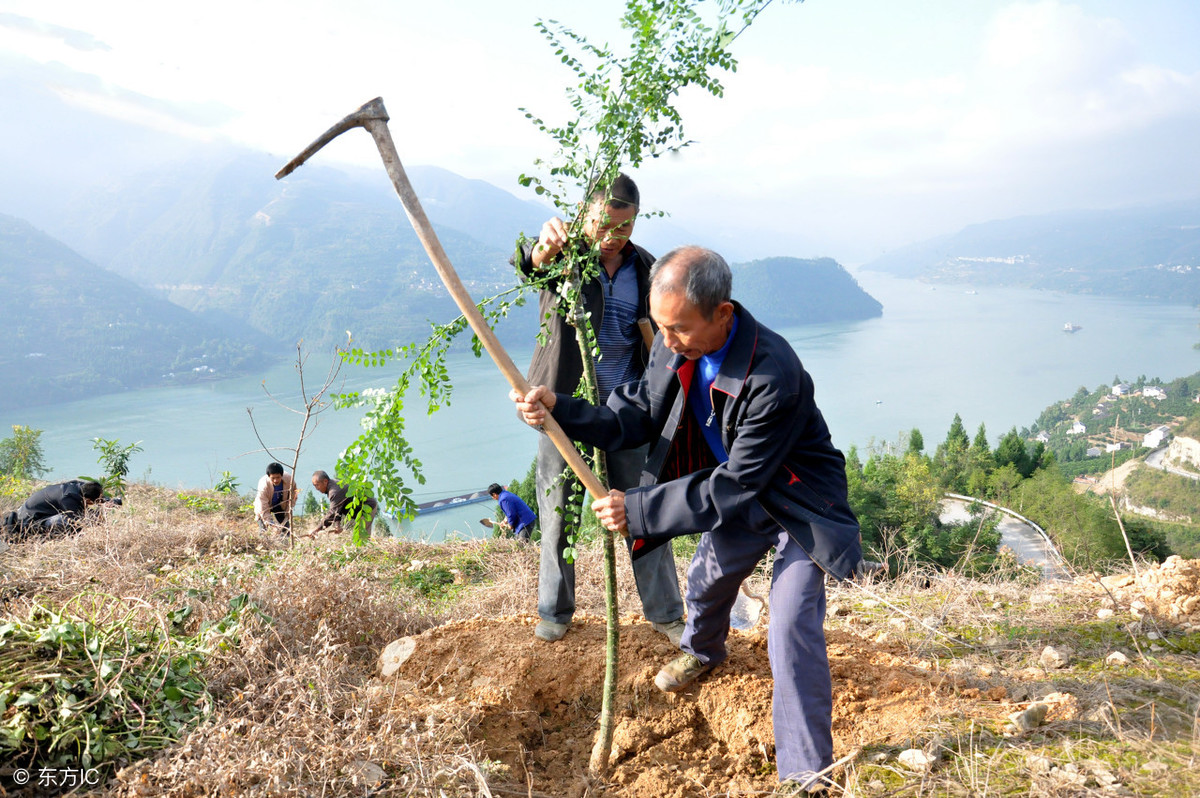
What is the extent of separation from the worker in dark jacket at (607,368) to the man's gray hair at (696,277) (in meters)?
0.45

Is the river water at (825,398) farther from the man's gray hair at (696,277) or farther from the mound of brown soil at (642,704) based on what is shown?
the man's gray hair at (696,277)

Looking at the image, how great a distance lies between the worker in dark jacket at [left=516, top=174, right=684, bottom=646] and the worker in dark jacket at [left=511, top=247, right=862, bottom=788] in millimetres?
313

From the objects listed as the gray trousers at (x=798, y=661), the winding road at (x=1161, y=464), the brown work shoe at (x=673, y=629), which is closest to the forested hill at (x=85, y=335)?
the brown work shoe at (x=673, y=629)

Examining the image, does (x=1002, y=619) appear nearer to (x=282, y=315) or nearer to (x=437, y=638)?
(x=437, y=638)

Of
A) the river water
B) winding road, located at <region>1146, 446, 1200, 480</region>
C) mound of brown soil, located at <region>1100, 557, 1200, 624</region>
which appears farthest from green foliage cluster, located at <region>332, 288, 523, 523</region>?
winding road, located at <region>1146, 446, 1200, 480</region>

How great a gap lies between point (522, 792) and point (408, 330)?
102 metres

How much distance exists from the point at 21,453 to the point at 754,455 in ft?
84.6

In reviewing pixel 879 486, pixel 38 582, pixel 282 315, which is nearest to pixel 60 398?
pixel 282 315

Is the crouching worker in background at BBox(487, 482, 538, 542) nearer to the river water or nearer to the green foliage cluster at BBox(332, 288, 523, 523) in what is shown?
the green foliage cluster at BBox(332, 288, 523, 523)

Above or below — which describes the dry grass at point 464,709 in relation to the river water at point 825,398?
above

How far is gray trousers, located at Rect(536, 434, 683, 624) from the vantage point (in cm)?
300

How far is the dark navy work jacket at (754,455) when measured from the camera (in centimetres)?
217

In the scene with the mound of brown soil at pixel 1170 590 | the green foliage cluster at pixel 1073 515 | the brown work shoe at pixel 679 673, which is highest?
the brown work shoe at pixel 679 673

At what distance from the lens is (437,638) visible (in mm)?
3180
